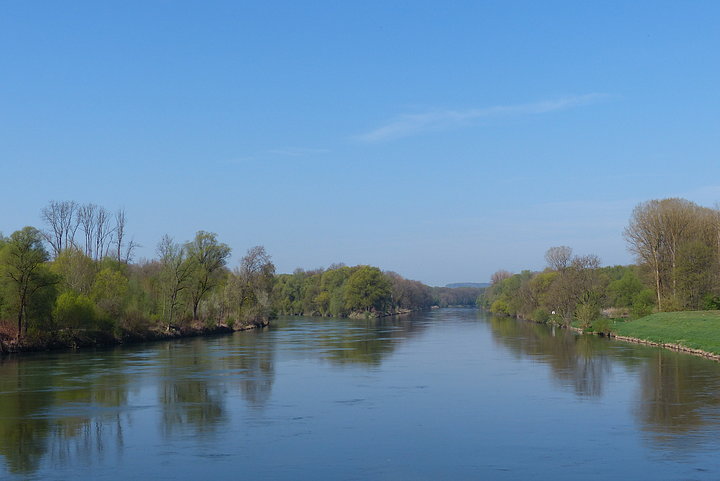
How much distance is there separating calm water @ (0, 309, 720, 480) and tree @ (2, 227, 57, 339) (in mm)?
7286

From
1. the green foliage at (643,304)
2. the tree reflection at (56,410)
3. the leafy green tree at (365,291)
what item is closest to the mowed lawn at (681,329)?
the green foliage at (643,304)

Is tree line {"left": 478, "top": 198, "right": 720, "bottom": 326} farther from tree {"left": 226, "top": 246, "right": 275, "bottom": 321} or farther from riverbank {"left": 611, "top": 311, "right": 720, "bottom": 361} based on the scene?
tree {"left": 226, "top": 246, "right": 275, "bottom": 321}

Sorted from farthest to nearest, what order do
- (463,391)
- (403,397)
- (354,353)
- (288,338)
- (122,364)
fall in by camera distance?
1. (288,338)
2. (354,353)
3. (122,364)
4. (463,391)
5. (403,397)

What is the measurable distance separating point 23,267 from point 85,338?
7143 mm

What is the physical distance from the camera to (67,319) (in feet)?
152

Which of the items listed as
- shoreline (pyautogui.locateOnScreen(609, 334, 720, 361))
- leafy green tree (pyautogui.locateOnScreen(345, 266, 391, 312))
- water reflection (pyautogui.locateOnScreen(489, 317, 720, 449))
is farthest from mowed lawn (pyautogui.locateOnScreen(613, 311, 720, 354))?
leafy green tree (pyautogui.locateOnScreen(345, 266, 391, 312))

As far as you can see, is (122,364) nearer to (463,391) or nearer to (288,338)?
(463,391)

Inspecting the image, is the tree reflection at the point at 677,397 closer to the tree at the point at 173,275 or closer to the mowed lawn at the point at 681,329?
the mowed lawn at the point at 681,329

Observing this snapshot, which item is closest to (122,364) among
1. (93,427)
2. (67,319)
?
(67,319)

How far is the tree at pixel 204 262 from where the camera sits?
71.6 meters

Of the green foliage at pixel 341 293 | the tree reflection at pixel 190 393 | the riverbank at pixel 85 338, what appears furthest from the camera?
the green foliage at pixel 341 293

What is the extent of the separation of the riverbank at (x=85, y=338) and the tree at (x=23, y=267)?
950 millimetres

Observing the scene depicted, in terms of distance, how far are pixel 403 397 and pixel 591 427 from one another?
7500mm

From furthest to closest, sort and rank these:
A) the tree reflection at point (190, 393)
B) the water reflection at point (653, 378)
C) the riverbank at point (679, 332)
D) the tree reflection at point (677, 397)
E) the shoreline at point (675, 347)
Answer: the riverbank at point (679, 332)
the shoreline at point (675, 347)
the tree reflection at point (190, 393)
the water reflection at point (653, 378)
the tree reflection at point (677, 397)
